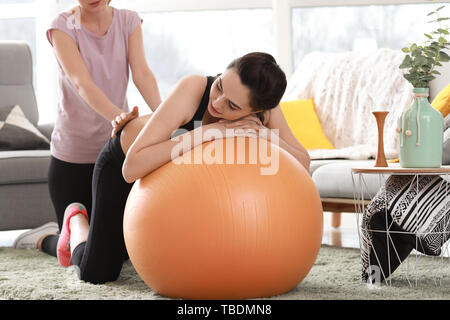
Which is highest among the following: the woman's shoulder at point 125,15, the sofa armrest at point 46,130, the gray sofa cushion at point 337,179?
the woman's shoulder at point 125,15

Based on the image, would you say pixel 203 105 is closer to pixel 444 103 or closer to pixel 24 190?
pixel 444 103

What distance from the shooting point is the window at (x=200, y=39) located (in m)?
5.47

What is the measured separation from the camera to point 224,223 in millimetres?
1742

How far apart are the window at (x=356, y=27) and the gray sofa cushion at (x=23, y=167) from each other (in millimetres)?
2560

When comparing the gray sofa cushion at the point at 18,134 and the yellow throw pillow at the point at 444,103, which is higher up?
the yellow throw pillow at the point at 444,103

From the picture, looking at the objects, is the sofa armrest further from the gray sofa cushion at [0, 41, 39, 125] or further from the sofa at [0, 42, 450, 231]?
the sofa at [0, 42, 450, 231]

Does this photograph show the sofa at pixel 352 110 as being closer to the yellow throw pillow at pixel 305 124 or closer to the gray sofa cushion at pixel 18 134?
the yellow throw pillow at pixel 305 124

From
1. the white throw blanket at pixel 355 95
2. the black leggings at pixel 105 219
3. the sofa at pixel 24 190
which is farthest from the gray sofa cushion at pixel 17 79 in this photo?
the black leggings at pixel 105 219

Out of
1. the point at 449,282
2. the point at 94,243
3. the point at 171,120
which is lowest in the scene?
the point at 449,282

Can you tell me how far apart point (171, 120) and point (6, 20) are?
443cm

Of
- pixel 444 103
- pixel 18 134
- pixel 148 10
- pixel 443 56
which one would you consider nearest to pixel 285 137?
pixel 443 56
